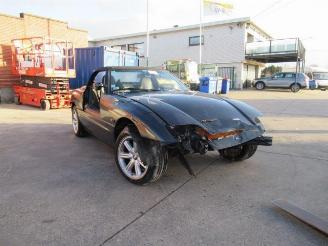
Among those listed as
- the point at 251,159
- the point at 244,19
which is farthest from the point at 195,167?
the point at 244,19

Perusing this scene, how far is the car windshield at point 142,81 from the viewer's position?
4879 mm

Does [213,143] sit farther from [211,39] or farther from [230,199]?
[211,39]

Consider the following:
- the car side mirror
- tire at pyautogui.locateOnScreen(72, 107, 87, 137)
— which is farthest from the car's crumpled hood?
tire at pyautogui.locateOnScreen(72, 107, 87, 137)

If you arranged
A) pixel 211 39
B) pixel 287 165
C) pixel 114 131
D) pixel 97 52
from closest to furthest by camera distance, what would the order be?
pixel 114 131 → pixel 287 165 → pixel 97 52 → pixel 211 39

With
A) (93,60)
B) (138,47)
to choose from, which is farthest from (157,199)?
(138,47)

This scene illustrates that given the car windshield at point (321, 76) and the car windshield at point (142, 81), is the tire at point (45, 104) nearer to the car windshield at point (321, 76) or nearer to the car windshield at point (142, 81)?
the car windshield at point (142, 81)

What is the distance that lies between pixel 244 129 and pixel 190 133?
0.79 metres

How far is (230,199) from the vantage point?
3455 millimetres

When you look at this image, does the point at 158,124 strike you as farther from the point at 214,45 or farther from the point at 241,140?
the point at 214,45

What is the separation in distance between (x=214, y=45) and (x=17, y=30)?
18274 mm

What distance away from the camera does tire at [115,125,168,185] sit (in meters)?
3.57

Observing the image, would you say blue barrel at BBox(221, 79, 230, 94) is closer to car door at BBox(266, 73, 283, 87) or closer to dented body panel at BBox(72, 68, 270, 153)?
car door at BBox(266, 73, 283, 87)

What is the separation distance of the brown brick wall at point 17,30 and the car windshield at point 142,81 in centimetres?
1073

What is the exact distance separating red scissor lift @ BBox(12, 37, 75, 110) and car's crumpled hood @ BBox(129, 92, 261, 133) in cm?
796
